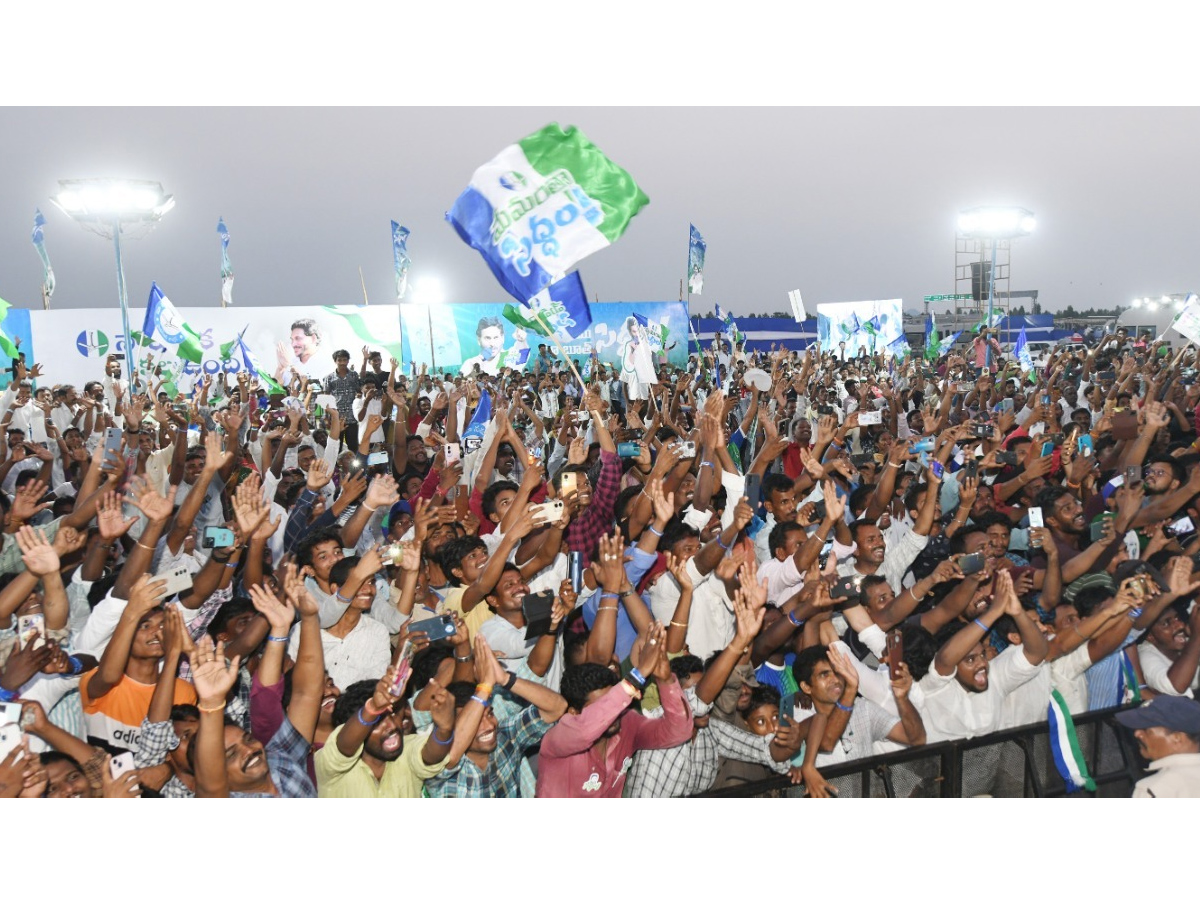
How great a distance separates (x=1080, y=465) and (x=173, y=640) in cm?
582

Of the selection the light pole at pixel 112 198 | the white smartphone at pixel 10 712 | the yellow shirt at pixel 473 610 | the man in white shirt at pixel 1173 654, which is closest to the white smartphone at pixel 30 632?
the white smartphone at pixel 10 712

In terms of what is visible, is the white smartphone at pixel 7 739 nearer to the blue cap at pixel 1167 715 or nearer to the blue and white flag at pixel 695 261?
the blue cap at pixel 1167 715

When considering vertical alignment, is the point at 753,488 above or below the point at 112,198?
below

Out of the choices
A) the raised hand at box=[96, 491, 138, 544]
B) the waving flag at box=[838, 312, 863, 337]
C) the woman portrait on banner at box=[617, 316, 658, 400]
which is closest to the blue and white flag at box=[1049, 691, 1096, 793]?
the raised hand at box=[96, 491, 138, 544]

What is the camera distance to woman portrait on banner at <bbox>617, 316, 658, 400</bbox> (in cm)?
1017

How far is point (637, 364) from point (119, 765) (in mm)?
8051

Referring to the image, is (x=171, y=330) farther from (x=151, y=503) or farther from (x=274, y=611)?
(x=274, y=611)

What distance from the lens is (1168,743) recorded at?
3186mm

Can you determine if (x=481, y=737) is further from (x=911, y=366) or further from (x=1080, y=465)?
(x=911, y=366)

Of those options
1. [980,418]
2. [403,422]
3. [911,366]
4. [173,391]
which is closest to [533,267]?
[403,422]

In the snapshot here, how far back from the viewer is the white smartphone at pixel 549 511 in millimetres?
4273

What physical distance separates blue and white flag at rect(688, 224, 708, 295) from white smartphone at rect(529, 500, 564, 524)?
1689cm

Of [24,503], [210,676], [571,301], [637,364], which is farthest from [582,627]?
[637,364]

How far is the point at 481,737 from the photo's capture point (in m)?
3.19
